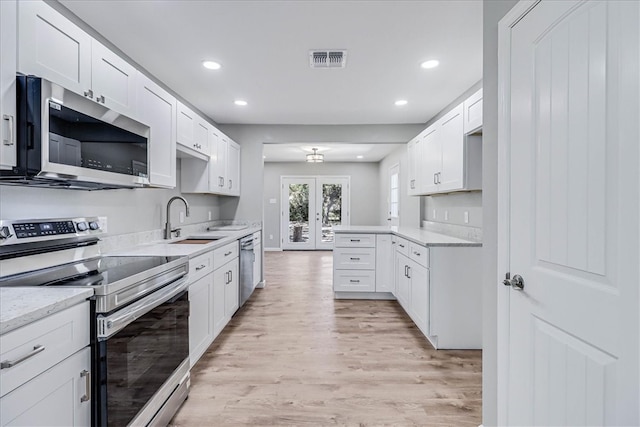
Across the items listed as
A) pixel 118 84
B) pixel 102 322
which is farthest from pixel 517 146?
pixel 118 84

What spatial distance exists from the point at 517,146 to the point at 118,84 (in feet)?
7.28

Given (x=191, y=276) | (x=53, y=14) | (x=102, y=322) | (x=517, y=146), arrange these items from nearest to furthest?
(x=102, y=322) → (x=517, y=146) → (x=53, y=14) → (x=191, y=276)

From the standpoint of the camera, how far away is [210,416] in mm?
1898

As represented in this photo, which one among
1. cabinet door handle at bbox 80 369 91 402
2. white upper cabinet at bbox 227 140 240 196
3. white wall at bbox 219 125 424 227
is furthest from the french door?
cabinet door handle at bbox 80 369 91 402

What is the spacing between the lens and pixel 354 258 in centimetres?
417

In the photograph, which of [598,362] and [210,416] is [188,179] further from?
[598,362]

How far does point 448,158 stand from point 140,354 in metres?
2.93

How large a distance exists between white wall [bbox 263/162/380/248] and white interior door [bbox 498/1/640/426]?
7414 millimetres

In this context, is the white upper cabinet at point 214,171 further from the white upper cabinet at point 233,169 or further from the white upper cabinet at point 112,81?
the white upper cabinet at point 112,81

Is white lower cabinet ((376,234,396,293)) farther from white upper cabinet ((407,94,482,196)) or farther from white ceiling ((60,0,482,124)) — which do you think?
white ceiling ((60,0,482,124))

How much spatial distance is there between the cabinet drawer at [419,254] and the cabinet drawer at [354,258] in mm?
895

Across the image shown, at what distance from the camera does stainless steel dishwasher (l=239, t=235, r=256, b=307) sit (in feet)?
11.9

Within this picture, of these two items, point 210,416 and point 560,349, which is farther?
point 210,416

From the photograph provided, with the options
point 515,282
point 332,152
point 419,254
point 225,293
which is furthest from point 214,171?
point 332,152
